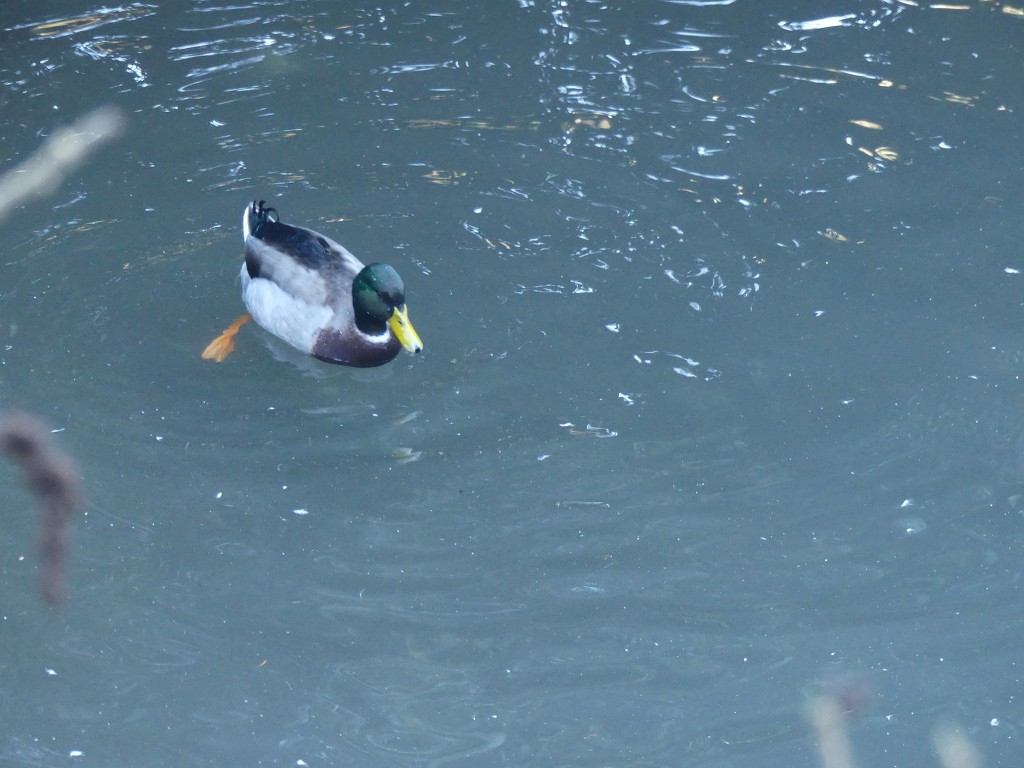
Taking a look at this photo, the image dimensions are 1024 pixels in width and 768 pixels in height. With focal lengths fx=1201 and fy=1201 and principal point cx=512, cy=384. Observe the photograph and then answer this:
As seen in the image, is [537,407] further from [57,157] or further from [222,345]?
[57,157]

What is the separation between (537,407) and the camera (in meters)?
5.30

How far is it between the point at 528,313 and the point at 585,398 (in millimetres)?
621

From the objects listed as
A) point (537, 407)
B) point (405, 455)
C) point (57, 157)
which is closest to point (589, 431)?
point (537, 407)

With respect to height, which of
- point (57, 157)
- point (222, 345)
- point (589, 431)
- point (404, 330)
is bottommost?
point (589, 431)

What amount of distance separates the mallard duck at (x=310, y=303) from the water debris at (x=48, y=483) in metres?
0.81

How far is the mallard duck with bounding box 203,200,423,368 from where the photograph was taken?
18.4 ft

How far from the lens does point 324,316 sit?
5.64m

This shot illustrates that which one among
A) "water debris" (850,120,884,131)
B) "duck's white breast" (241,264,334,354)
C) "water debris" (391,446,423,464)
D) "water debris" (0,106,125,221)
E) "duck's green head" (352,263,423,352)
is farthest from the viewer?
"water debris" (850,120,884,131)

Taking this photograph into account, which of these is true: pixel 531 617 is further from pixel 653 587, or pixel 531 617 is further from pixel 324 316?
pixel 324 316

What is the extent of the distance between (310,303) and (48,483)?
1.41m

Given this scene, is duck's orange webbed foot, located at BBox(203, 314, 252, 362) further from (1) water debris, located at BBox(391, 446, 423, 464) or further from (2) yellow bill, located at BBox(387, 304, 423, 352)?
(1) water debris, located at BBox(391, 446, 423, 464)

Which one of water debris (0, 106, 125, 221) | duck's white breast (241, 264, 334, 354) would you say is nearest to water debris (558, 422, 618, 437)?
duck's white breast (241, 264, 334, 354)

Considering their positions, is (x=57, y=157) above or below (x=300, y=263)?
above

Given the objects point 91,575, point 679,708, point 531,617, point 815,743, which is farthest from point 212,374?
point 815,743
